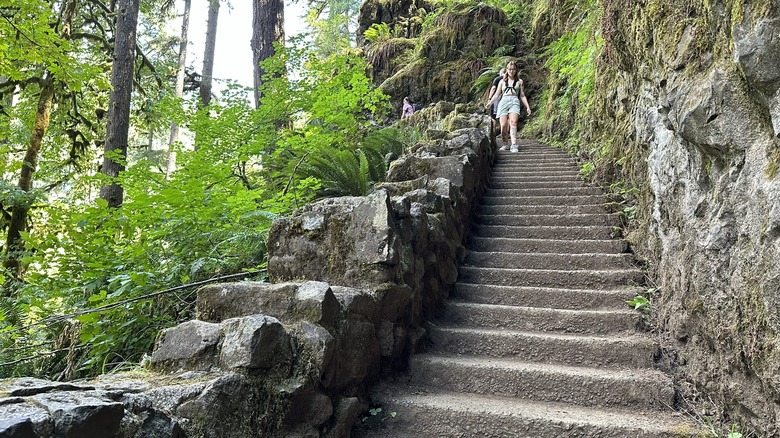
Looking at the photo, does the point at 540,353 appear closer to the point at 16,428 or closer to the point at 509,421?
the point at 509,421

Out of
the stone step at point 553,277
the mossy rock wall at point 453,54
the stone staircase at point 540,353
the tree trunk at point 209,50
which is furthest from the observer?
the tree trunk at point 209,50

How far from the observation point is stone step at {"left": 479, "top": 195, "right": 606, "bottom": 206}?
6014 millimetres

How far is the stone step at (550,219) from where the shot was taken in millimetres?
5320

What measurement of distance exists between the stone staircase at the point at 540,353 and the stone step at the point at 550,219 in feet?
0.06

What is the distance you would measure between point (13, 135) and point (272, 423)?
9.85 metres

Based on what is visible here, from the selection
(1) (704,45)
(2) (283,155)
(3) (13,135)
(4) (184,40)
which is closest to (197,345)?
(1) (704,45)

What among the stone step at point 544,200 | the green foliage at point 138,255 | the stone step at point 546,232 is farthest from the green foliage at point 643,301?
the green foliage at point 138,255

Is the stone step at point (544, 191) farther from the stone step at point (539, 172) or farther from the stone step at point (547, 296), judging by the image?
the stone step at point (547, 296)

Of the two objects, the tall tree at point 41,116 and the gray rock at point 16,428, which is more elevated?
the tall tree at point 41,116

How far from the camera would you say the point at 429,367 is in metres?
3.24

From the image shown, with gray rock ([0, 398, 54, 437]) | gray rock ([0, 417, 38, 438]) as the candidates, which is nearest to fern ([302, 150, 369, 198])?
gray rock ([0, 398, 54, 437])

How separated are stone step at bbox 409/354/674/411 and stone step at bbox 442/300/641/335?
0.48 m

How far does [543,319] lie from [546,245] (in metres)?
1.45

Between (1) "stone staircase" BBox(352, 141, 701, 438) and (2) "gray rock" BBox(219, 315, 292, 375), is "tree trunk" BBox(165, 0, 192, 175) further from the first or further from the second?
(2) "gray rock" BBox(219, 315, 292, 375)
